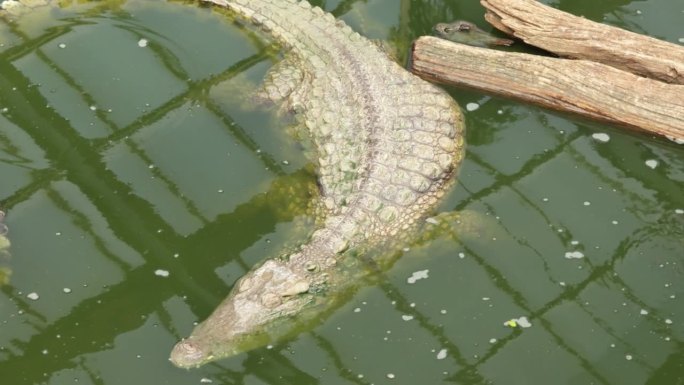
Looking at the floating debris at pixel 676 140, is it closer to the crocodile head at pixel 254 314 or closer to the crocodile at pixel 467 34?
the crocodile at pixel 467 34

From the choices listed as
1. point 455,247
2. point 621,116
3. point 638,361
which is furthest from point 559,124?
point 638,361

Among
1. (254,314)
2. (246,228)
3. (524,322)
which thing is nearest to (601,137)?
(524,322)

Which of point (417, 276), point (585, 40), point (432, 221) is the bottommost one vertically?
point (417, 276)

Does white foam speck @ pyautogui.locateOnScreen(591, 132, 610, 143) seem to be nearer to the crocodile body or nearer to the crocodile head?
the crocodile body

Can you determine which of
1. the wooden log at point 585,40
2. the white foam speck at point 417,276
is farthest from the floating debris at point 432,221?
the wooden log at point 585,40

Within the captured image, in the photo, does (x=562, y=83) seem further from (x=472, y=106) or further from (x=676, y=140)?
(x=676, y=140)

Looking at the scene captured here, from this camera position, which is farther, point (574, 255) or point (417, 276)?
point (574, 255)
